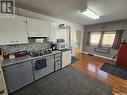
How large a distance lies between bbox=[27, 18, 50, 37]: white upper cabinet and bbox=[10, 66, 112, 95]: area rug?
1633 mm

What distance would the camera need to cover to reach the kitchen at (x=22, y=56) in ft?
5.80

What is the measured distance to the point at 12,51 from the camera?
2285 mm

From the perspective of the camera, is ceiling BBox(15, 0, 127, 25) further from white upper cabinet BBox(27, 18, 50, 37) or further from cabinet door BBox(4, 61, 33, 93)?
cabinet door BBox(4, 61, 33, 93)

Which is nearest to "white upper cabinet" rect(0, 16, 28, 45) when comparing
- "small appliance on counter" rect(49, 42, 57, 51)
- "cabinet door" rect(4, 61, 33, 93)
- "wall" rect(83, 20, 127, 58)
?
"cabinet door" rect(4, 61, 33, 93)

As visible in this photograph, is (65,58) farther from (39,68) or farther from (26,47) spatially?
(26,47)

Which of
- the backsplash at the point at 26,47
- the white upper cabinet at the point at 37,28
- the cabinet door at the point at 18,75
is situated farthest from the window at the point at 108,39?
the cabinet door at the point at 18,75

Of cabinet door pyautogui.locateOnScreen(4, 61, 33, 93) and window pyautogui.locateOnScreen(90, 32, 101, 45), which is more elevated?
window pyautogui.locateOnScreen(90, 32, 101, 45)

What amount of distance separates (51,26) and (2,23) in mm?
1542

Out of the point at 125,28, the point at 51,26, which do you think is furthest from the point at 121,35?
the point at 51,26

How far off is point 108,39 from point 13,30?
521 cm

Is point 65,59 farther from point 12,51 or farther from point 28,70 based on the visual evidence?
point 12,51

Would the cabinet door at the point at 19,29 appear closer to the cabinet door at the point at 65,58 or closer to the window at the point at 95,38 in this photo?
the cabinet door at the point at 65,58

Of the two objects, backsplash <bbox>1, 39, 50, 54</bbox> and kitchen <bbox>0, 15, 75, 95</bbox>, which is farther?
backsplash <bbox>1, 39, 50, 54</bbox>

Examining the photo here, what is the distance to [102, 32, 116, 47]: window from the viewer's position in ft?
14.5
